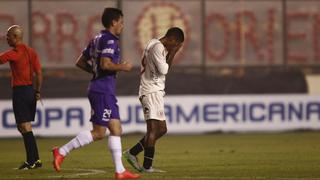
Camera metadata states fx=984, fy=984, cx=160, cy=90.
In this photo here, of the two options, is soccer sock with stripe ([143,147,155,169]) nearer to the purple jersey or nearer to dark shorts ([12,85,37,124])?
the purple jersey

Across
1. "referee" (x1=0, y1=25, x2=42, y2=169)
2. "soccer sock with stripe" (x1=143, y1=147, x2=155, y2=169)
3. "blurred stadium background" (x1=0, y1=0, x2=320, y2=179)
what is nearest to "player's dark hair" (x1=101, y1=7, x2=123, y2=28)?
"soccer sock with stripe" (x1=143, y1=147, x2=155, y2=169)

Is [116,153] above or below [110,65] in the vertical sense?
below

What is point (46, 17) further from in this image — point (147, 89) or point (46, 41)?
point (147, 89)

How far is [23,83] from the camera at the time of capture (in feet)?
45.4

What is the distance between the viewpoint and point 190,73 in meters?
24.6

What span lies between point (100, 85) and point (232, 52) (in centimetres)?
1411

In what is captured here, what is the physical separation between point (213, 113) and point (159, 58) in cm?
1039

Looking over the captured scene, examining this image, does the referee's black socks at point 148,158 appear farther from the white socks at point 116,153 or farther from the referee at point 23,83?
the referee at point 23,83

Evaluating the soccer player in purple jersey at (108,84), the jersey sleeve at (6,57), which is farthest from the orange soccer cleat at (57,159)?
the jersey sleeve at (6,57)

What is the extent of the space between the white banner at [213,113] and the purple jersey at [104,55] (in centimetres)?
1051

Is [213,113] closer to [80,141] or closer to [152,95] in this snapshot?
[152,95]

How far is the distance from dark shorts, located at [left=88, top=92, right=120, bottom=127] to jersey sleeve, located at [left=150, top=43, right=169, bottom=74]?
119cm

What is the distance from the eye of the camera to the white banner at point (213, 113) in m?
22.6

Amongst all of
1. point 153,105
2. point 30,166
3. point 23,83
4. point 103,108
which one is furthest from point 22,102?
point 103,108
